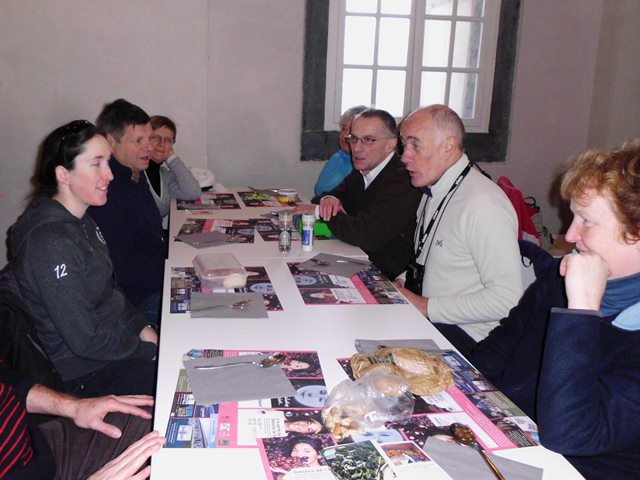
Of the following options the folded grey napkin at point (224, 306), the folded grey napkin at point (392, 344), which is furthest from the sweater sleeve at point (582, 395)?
the folded grey napkin at point (224, 306)

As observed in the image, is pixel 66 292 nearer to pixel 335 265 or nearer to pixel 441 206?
pixel 335 265

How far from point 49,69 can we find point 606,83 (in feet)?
14.5

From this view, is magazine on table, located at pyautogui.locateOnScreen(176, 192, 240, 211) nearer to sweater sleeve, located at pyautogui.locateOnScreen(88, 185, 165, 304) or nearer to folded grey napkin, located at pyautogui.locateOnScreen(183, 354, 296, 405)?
sweater sleeve, located at pyautogui.locateOnScreen(88, 185, 165, 304)

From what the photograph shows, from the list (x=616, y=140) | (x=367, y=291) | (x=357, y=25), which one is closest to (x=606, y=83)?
(x=616, y=140)

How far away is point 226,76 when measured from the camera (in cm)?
463

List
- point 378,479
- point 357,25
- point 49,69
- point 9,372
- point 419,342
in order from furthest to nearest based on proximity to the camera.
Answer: point 357,25 → point 49,69 → point 419,342 → point 9,372 → point 378,479

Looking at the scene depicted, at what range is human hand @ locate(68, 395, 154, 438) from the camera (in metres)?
1.55

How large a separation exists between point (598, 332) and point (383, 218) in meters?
1.63

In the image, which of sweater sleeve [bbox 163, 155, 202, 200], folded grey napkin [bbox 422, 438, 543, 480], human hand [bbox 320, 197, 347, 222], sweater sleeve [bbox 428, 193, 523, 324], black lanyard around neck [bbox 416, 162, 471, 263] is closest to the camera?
folded grey napkin [bbox 422, 438, 543, 480]

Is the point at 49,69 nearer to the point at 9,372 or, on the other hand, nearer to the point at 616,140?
the point at 9,372

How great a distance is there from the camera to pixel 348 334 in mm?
1717

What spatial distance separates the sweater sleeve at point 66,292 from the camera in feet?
5.84

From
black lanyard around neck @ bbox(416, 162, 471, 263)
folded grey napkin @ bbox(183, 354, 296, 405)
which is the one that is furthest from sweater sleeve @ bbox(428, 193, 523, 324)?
folded grey napkin @ bbox(183, 354, 296, 405)

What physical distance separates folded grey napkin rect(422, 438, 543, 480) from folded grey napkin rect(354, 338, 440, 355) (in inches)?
17.7
